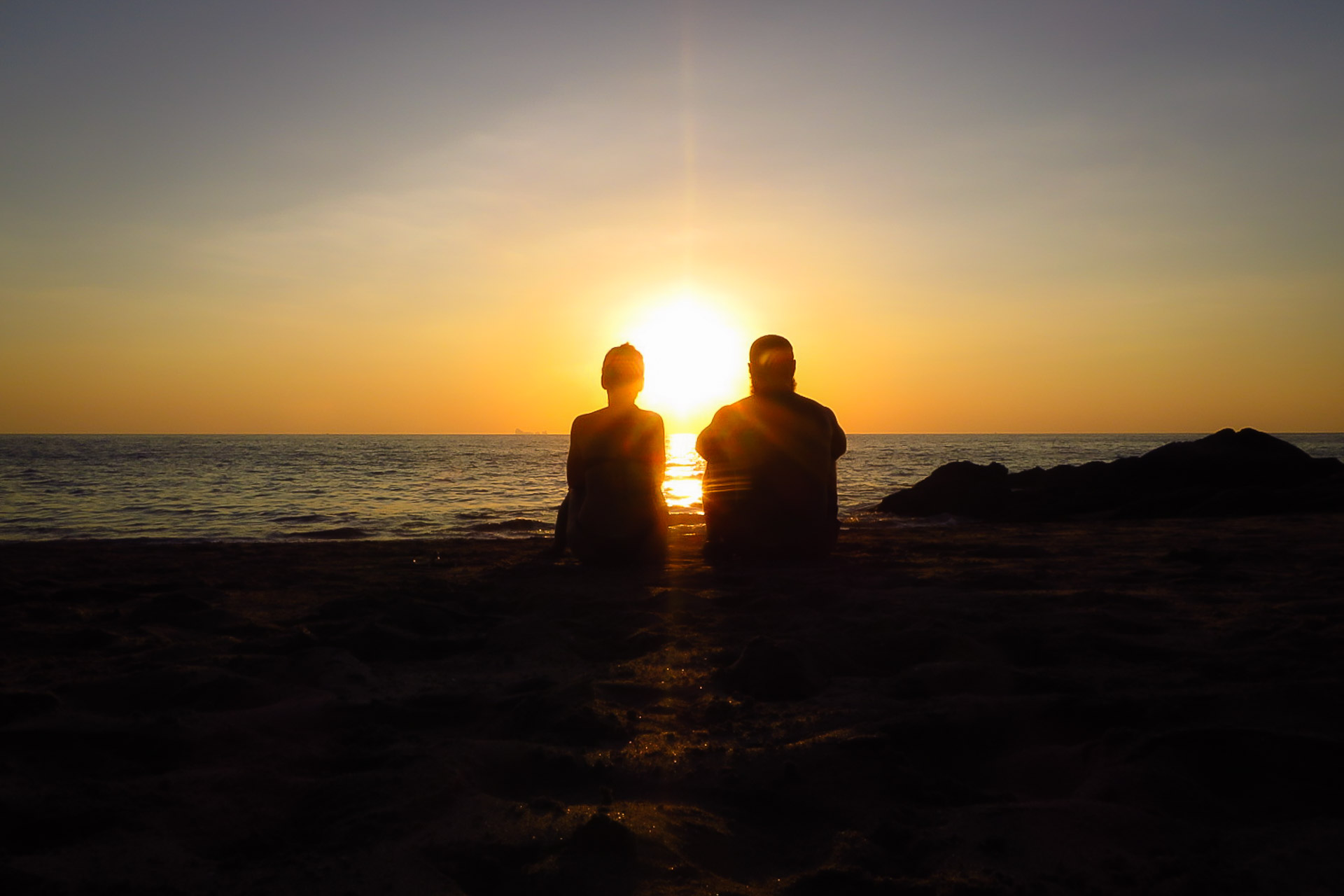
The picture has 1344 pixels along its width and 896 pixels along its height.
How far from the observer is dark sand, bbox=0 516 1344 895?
6.31 feet

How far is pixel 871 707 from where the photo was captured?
2924 mm

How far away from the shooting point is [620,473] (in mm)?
5883

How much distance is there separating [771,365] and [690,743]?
3.53 metres

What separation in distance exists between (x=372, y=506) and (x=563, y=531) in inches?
373

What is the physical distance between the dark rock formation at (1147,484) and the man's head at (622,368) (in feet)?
23.6

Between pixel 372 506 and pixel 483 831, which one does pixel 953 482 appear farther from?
pixel 483 831

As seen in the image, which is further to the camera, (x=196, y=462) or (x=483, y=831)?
(x=196, y=462)

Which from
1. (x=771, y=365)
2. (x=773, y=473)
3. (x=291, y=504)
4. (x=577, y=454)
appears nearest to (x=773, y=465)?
(x=773, y=473)

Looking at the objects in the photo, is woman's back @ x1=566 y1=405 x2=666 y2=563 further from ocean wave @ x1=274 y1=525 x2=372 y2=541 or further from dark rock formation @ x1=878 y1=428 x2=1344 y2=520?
dark rock formation @ x1=878 y1=428 x2=1344 y2=520

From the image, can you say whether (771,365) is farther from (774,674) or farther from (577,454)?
(774,674)

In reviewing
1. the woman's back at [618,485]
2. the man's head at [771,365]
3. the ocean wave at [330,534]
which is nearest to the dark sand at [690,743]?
the woman's back at [618,485]

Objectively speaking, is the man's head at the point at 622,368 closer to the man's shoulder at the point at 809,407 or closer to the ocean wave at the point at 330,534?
the man's shoulder at the point at 809,407

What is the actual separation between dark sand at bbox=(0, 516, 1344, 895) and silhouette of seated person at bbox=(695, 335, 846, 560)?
1177mm

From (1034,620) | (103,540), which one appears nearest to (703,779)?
(1034,620)
